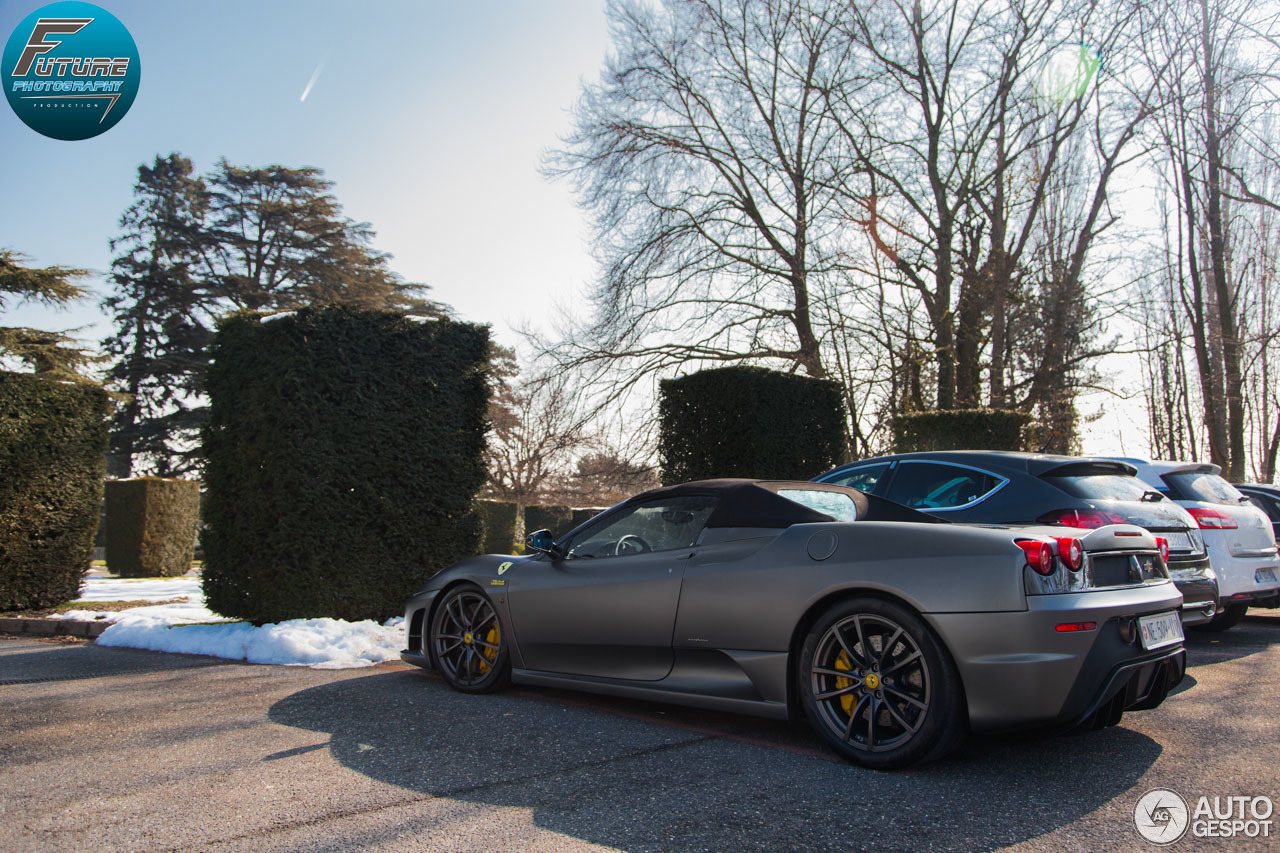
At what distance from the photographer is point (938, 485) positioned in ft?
21.0

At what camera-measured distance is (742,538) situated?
423 centimetres

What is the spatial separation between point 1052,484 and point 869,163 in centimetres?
1473

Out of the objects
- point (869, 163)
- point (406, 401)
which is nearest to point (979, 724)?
point (406, 401)

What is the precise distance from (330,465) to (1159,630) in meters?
6.34

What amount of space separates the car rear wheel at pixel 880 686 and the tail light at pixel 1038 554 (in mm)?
495

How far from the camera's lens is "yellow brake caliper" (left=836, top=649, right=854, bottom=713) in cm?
367

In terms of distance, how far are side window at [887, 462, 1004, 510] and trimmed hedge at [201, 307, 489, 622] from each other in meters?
4.29

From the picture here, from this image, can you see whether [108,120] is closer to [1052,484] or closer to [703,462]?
[703,462]

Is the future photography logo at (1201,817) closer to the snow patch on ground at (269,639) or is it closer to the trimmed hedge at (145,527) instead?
the snow patch on ground at (269,639)

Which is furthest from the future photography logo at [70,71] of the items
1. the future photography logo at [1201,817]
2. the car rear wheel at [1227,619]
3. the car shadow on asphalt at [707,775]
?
the car rear wheel at [1227,619]

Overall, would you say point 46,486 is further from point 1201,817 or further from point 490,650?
point 1201,817

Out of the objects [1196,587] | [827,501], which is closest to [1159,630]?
[827,501]

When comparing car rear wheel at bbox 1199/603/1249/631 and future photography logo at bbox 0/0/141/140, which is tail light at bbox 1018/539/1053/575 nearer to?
car rear wheel at bbox 1199/603/1249/631

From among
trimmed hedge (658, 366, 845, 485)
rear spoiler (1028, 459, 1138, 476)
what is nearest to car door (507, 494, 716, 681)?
rear spoiler (1028, 459, 1138, 476)
